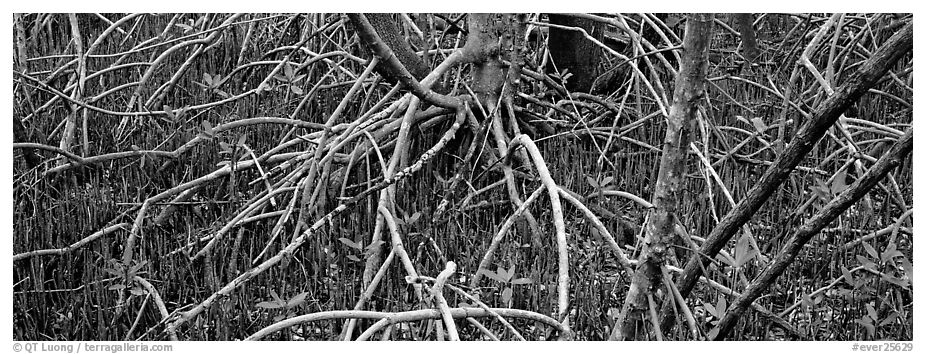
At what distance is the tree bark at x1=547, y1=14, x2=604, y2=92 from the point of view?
2640 millimetres

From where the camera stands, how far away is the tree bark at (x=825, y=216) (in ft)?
4.18

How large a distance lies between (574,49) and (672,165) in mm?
1356

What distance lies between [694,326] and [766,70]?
4.94 ft

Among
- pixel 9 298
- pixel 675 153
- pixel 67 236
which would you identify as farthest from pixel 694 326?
pixel 67 236

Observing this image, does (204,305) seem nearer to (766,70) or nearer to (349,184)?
(349,184)

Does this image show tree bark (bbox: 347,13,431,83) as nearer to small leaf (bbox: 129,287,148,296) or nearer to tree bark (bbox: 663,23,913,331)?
small leaf (bbox: 129,287,148,296)

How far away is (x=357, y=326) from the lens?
1806mm

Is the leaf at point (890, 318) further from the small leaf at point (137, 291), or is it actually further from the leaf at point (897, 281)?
the small leaf at point (137, 291)

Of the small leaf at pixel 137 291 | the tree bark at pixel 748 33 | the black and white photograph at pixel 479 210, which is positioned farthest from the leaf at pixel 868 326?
the small leaf at pixel 137 291

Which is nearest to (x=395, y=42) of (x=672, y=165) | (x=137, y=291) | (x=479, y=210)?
(x=479, y=210)

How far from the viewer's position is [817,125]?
129 centimetres

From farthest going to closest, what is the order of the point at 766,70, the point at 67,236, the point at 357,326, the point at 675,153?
1. the point at 766,70
2. the point at 67,236
3. the point at 357,326
4. the point at 675,153

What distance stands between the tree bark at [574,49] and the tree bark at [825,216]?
1349 mm

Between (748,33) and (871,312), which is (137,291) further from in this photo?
(871,312)
